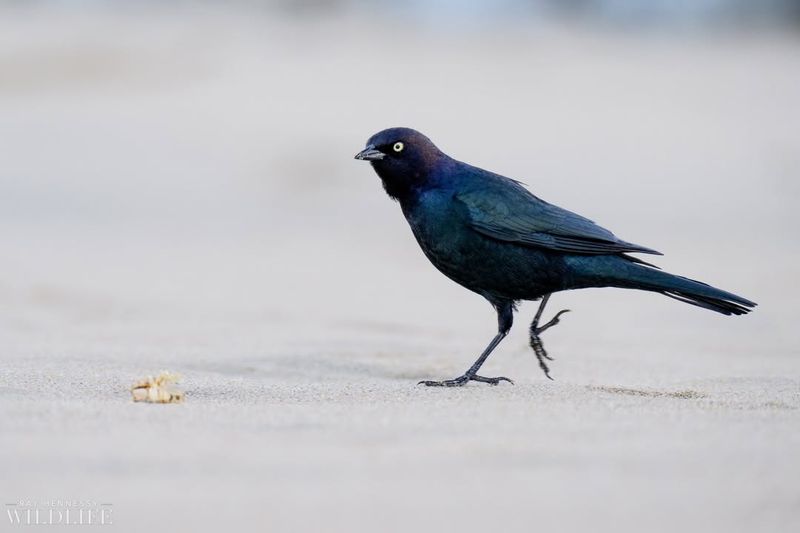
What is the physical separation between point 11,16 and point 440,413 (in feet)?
50.9

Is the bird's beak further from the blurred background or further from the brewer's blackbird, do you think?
the blurred background

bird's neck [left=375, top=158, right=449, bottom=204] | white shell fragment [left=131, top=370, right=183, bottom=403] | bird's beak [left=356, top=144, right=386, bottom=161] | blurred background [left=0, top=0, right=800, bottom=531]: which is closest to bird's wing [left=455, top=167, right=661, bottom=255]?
bird's neck [left=375, top=158, right=449, bottom=204]

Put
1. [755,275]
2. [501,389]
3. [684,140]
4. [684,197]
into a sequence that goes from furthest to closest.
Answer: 1. [684,140]
2. [684,197]
3. [755,275]
4. [501,389]

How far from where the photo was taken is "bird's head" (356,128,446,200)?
501cm

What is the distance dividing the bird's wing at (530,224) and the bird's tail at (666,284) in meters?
0.07

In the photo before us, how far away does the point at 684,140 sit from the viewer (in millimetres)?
12812

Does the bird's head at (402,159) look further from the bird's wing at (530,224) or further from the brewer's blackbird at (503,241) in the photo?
the bird's wing at (530,224)

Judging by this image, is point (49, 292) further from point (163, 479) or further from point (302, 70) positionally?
point (302, 70)

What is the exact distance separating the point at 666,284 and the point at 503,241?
0.66 metres

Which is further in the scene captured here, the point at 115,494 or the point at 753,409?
the point at 753,409

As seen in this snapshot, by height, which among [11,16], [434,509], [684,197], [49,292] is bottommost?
[434,509]

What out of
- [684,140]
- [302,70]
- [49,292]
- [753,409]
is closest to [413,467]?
[753,409]

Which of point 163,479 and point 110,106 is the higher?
point 110,106

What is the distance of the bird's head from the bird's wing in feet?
0.67
